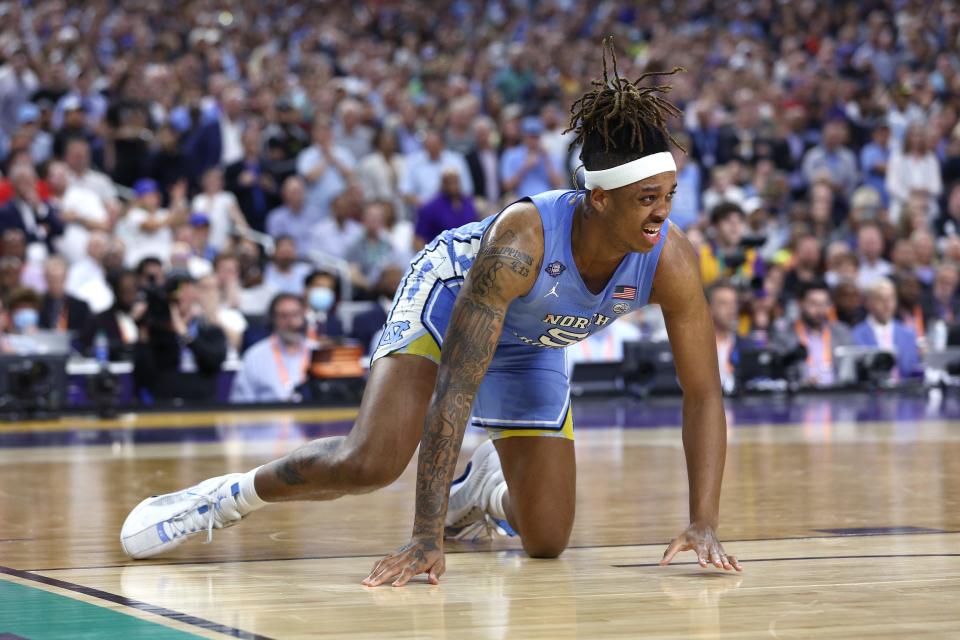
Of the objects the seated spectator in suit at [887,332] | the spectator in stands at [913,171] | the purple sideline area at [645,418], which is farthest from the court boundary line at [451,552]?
the spectator in stands at [913,171]

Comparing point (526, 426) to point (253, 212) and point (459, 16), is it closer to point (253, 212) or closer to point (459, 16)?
point (253, 212)

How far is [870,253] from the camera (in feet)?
50.3

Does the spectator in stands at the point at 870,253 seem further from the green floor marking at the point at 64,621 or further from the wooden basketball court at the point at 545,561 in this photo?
the green floor marking at the point at 64,621

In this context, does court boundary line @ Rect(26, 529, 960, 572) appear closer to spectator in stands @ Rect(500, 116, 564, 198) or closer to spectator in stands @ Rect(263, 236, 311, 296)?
spectator in stands @ Rect(263, 236, 311, 296)

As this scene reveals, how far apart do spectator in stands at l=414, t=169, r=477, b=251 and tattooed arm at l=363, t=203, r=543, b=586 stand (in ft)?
32.9

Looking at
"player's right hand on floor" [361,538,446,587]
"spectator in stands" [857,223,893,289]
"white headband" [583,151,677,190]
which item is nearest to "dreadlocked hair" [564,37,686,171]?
"white headband" [583,151,677,190]

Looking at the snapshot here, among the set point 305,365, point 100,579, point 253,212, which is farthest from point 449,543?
point 253,212

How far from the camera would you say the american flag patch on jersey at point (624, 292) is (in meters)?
4.80

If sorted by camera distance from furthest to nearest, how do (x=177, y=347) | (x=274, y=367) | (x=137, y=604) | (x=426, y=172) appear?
(x=426, y=172) < (x=274, y=367) < (x=177, y=347) < (x=137, y=604)

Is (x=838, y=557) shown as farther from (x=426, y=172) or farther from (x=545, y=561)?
(x=426, y=172)

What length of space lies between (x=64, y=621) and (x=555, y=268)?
1797 millimetres

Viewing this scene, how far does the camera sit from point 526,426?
535 cm

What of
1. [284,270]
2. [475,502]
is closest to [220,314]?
[284,270]

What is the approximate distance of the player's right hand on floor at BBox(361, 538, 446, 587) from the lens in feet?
14.2
